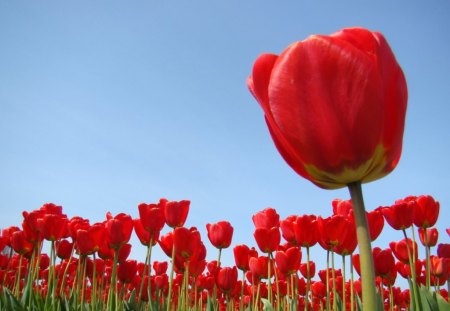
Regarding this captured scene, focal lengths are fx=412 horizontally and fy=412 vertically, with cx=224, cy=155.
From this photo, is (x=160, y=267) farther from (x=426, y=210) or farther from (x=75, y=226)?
(x=426, y=210)

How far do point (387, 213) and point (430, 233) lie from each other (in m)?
0.80

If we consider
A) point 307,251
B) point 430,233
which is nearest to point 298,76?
point 307,251

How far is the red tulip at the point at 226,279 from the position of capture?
3641 mm

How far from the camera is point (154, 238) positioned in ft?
10.9

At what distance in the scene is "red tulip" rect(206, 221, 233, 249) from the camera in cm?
363

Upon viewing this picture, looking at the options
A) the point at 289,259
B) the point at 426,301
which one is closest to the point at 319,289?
the point at 289,259

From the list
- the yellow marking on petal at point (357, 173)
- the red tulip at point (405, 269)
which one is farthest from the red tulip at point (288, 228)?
the yellow marking on petal at point (357, 173)

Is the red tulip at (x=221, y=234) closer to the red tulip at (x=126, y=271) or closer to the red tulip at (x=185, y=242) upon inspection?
the red tulip at (x=185, y=242)

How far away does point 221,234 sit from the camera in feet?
11.9

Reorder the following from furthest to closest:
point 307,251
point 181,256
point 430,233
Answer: point 430,233
point 181,256
point 307,251

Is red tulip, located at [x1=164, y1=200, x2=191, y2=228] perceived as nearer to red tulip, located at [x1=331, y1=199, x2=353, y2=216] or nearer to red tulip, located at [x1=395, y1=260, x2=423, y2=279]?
red tulip, located at [x1=331, y1=199, x2=353, y2=216]

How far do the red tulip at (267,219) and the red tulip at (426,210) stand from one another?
1.10 meters

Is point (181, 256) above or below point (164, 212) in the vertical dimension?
below

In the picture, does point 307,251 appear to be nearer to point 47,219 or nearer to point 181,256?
point 181,256
